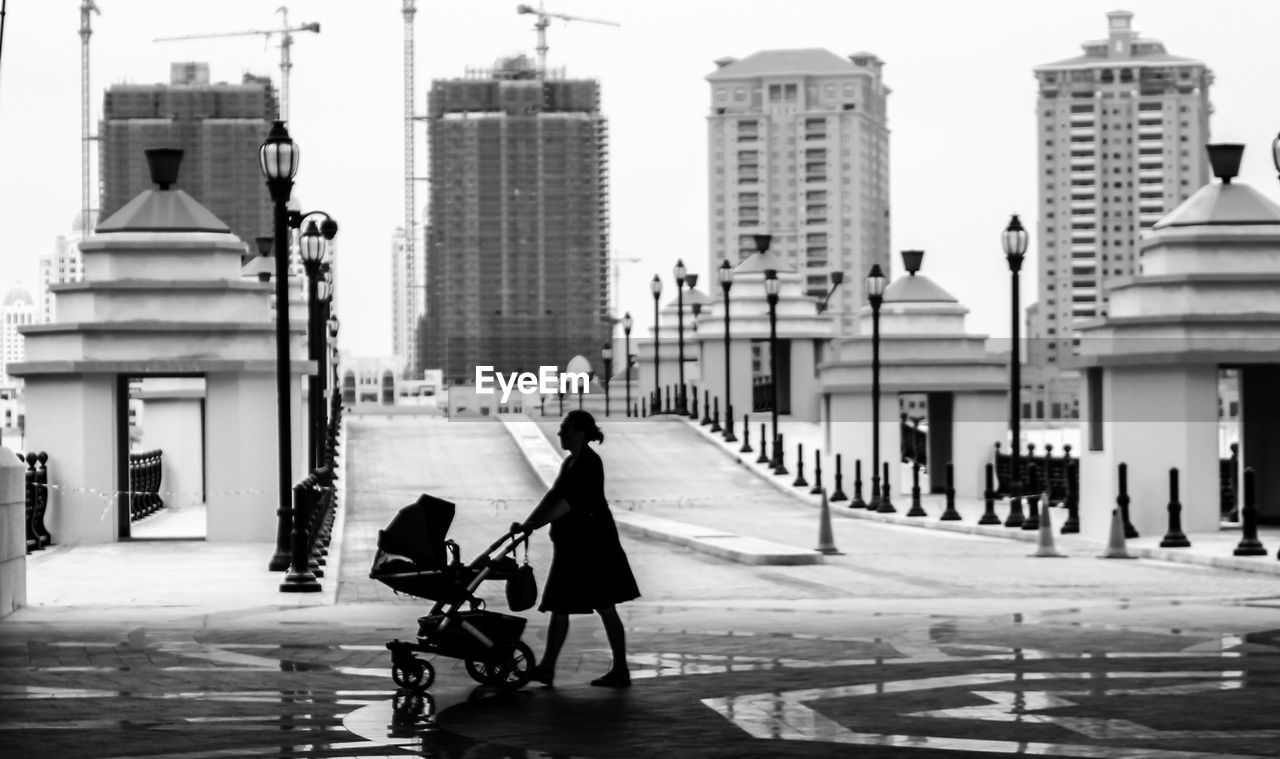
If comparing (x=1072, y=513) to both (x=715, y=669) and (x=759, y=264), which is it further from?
(x=759, y=264)

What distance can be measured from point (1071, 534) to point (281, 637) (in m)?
18.1

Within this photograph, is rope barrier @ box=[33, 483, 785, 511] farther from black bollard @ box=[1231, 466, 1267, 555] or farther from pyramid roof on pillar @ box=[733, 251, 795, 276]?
pyramid roof on pillar @ box=[733, 251, 795, 276]

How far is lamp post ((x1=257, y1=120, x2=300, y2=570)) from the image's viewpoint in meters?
24.2

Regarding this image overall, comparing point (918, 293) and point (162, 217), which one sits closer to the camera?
point (162, 217)

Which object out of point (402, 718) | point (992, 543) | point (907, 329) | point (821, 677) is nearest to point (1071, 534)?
point (992, 543)

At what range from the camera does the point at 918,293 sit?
49219 millimetres

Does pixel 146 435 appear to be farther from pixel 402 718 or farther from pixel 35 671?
pixel 402 718

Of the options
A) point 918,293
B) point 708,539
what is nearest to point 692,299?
point 918,293

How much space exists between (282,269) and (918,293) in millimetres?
26484

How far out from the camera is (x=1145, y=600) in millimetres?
20375

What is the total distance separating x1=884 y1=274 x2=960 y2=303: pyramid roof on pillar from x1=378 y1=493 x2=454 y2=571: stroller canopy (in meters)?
35.8

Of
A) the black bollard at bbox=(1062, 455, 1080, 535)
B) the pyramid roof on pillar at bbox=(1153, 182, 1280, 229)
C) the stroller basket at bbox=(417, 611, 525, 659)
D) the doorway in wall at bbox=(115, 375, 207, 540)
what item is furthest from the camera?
the doorway in wall at bbox=(115, 375, 207, 540)

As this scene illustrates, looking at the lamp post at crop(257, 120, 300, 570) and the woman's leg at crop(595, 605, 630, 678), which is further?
the lamp post at crop(257, 120, 300, 570)

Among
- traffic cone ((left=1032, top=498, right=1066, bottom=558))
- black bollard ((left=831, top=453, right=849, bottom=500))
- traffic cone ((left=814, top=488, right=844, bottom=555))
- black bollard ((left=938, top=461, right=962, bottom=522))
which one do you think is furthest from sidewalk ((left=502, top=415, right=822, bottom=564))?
black bollard ((left=831, top=453, right=849, bottom=500))
